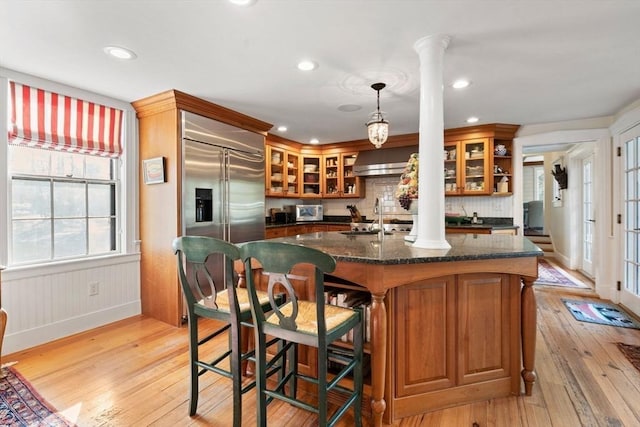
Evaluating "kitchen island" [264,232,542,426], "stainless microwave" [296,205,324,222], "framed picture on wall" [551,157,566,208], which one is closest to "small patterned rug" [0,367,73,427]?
"kitchen island" [264,232,542,426]

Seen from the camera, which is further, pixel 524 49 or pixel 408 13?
pixel 524 49

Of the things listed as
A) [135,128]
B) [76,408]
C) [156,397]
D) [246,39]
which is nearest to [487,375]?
[156,397]

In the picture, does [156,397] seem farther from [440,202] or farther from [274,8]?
[274,8]

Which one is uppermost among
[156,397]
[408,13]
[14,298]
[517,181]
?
[408,13]

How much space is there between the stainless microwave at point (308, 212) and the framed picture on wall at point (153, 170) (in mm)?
2795

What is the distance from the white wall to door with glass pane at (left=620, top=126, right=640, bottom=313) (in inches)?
216

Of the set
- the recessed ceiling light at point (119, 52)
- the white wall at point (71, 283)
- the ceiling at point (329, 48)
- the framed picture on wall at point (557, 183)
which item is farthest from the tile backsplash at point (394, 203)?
the recessed ceiling light at point (119, 52)

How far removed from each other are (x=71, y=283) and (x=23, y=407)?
1.35 m

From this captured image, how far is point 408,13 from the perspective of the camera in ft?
6.08

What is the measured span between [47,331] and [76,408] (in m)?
1.35

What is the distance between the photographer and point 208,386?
211 cm

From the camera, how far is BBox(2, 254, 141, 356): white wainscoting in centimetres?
263

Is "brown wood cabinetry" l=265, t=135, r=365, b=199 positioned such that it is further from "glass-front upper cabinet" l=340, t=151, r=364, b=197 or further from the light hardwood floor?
the light hardwood floor

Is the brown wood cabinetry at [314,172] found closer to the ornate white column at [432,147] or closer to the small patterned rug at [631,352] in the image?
the ornate white column at [432,147]
